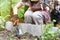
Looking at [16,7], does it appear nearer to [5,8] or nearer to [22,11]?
[22,11]

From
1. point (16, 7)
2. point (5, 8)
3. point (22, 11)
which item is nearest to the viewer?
point (16, 7)

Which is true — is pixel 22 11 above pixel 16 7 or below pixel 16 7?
below

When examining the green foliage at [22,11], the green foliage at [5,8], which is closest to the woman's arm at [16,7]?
the green foliage at [22,11]

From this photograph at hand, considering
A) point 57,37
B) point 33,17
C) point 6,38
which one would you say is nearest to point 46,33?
point 57,37

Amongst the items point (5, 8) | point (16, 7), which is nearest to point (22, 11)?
point (16, 7)

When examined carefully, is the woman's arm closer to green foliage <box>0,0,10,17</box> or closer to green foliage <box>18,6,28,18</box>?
green foliage <box>18,6,28,18</box>

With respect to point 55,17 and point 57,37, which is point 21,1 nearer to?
point 55,17

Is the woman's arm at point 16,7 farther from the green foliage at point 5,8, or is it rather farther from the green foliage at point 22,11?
the green foliage at point 5,8

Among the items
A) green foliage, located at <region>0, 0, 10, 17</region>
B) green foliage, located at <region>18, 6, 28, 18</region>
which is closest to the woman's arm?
green foliage, located at <region>18, 6, 28, 18</region>

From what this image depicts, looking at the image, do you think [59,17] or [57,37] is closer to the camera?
[57,37]

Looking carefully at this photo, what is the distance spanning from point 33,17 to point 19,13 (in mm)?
493

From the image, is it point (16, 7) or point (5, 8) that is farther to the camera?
point (5, 8)

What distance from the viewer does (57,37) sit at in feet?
13.2

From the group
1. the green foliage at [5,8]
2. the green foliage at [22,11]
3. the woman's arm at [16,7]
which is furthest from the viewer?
the green foliage at [5,8]
